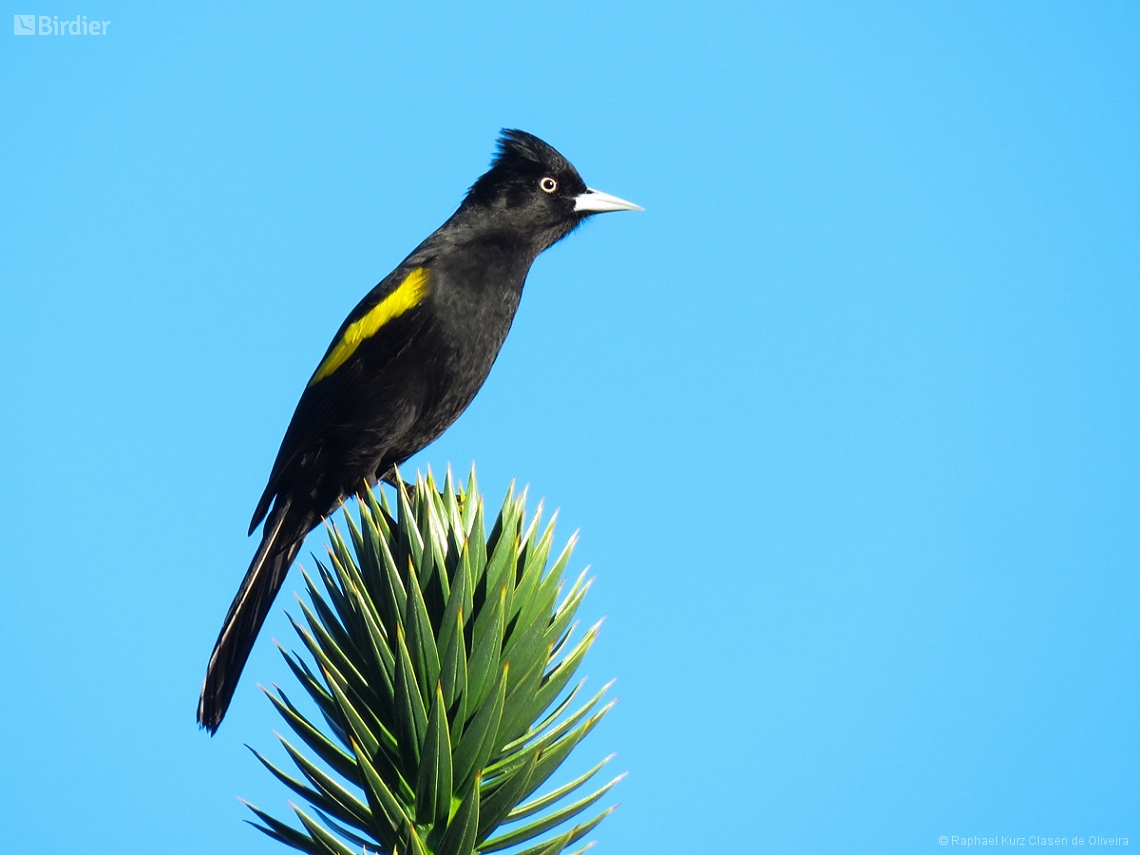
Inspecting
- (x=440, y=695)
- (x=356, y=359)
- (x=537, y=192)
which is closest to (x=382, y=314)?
(x=356, y=359)

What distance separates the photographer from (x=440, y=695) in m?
1.85

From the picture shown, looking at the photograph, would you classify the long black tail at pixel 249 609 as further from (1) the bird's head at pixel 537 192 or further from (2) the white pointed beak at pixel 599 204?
(2) the white pointed beak at pixel 599 204

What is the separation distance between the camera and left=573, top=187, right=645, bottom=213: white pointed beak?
5668 mm

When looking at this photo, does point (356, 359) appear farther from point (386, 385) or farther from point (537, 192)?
point (537, 192)

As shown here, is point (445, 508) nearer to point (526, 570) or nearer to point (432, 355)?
point (526, 570)

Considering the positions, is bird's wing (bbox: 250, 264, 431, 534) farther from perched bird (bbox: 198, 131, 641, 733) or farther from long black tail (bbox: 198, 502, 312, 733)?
long black tail (bbox: 198, 502, 312, 733)

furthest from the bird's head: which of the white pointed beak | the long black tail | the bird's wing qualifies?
the long black tail

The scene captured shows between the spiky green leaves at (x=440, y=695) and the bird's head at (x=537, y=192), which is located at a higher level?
the bird's head at (x=537, y=192)

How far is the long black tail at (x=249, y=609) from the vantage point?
3607mm

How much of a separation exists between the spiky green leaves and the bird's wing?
2.34m

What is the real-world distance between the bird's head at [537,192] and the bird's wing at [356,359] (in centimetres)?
85

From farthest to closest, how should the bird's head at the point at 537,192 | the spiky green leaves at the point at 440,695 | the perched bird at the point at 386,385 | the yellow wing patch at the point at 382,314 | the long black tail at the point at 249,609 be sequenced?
1. the bird's head at the point at 537,192
2. the yellow wing patch at the point at 382,314
3. the perched bird at the point at 386,385
4. the long black tail at the point at 249,609
5. the spiky green leaves at the point at 440,695

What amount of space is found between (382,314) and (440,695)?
314cm

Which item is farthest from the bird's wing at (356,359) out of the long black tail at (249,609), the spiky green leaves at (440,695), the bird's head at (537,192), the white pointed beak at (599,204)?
the spiky green leaves at (440,695)
